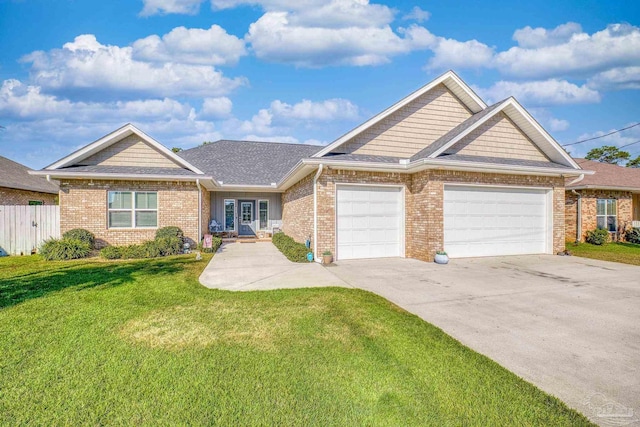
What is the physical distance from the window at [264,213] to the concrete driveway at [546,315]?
10.9 metres

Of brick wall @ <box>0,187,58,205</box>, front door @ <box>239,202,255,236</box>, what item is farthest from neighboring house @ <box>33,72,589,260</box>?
brick wall @ <box>0,187,58,205</box>

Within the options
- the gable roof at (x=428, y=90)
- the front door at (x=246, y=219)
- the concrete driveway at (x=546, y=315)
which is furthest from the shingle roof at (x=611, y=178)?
the front door at (x=246, y=219)

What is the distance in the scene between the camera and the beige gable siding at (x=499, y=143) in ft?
38.2

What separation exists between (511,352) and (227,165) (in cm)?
1891

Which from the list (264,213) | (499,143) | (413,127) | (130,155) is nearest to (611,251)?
(499,143)

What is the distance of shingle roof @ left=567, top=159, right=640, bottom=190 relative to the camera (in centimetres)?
1609

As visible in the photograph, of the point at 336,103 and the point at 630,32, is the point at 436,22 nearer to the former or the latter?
the point at 630,32

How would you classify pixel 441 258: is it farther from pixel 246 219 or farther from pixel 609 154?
pixel 609 154

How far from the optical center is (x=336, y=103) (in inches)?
1152

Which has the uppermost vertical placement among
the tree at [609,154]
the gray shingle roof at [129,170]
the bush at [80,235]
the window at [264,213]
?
the tree at [609,154]

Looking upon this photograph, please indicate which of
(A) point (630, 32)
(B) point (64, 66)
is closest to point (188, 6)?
(B) point (64, 66)

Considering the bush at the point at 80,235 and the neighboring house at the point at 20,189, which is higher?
the neighboring house at the point at 20,189

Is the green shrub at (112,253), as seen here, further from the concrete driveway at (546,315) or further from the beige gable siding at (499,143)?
the beige gable siding at (499,143)

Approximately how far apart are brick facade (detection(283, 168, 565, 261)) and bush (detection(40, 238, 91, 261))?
323 inches
